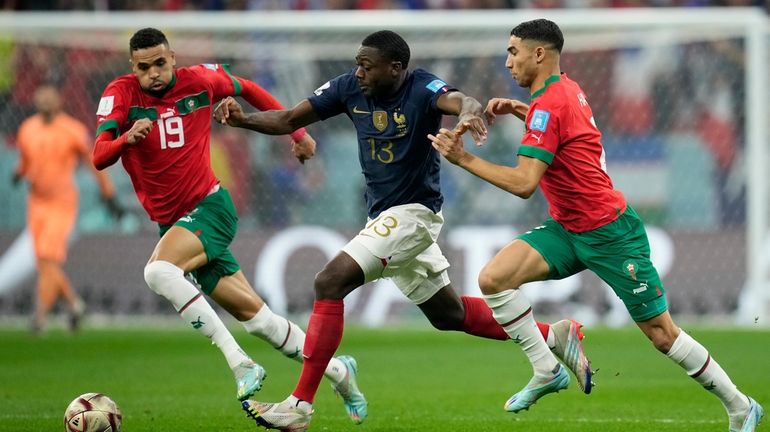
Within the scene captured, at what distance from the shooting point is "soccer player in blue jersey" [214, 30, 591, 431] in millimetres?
7488

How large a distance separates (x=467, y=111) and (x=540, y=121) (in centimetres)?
43

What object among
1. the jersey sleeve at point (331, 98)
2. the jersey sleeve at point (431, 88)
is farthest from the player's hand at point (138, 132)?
the jersey sleeve at point (431, 88)

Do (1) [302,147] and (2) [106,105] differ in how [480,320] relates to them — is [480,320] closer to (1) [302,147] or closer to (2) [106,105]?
(1) [302,147]

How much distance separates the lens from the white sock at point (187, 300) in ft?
26.7

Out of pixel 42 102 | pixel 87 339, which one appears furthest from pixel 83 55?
pixel 87 339

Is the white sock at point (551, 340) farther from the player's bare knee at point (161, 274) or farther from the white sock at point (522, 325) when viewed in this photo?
the player's bare knee at point (161, 274)

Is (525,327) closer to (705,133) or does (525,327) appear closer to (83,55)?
(705,133)

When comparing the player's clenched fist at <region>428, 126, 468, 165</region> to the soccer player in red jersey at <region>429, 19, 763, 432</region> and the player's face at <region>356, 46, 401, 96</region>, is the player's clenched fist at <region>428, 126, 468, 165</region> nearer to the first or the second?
the soccer player in red jersey at <region>429, 19, 763, 432</region>

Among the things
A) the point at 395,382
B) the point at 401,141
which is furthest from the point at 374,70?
the point at 395,382

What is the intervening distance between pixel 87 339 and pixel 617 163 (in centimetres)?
738

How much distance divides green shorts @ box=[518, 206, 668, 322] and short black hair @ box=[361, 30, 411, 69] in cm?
139

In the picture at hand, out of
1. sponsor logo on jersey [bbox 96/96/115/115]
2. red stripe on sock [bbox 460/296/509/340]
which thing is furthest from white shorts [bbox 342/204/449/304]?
sponsor logo on jersey [bbox 96/96/115/115]

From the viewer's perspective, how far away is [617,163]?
55.7 feet

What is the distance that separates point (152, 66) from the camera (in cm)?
862
